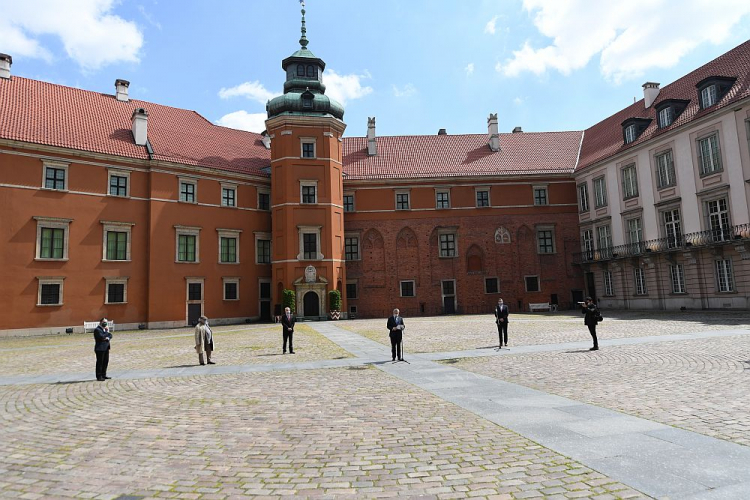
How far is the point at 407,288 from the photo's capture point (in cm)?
4100

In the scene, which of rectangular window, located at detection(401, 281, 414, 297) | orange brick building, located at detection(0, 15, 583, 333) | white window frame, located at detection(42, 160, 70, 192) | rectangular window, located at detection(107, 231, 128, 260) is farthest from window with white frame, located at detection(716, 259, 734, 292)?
white window frame, located at detection(42, 160, 70, 192)

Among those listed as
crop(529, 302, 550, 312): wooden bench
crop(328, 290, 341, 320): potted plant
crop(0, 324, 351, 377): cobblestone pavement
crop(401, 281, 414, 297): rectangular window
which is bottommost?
crop(0, 324, 351, 377): cobblestone pavement

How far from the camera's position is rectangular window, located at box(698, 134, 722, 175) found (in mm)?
28500

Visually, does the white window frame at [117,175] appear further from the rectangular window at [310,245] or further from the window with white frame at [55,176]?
the rectangular window at [310,245]

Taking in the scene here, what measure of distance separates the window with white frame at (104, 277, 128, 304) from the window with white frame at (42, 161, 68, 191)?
649 cm

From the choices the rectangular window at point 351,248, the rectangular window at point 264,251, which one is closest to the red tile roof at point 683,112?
the rectangular window at point 351,248

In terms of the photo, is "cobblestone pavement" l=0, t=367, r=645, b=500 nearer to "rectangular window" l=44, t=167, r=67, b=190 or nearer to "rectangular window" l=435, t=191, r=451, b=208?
"rectangular window" l=44, t=167, r=67, b=190

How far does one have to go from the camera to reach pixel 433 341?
60.4 feet

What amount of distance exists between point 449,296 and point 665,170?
18.7 meters

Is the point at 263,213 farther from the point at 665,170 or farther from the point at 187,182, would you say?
the point at 665,170

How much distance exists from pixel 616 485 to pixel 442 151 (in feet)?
140

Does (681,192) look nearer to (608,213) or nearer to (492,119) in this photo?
(608,213)

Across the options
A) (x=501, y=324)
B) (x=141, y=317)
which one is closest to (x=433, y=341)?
(x=501, y=324)

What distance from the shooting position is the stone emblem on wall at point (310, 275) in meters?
36.1
